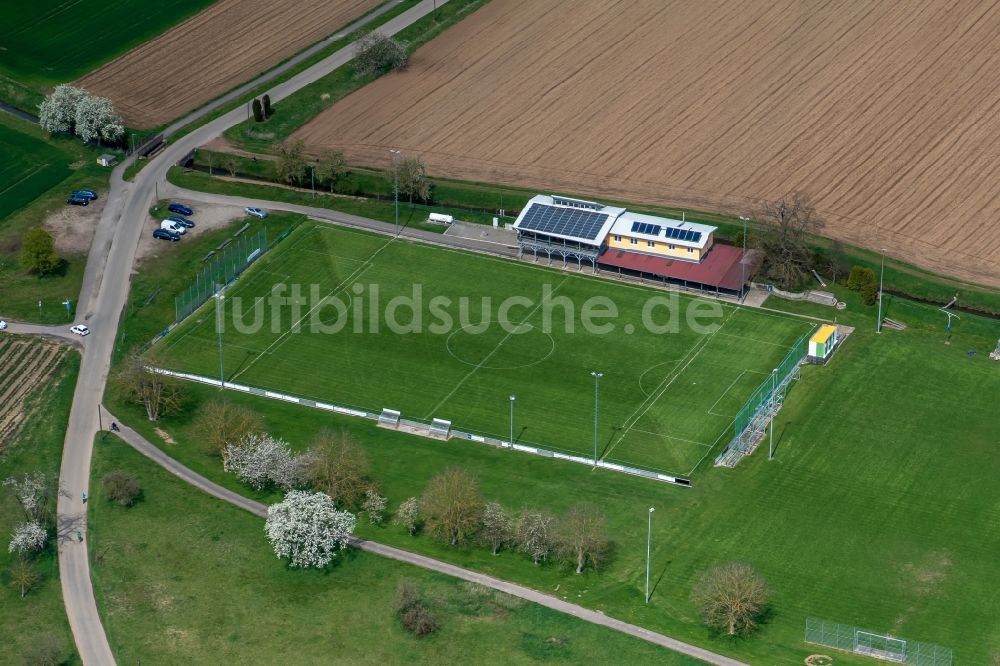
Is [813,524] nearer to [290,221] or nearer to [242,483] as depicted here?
[242,483]

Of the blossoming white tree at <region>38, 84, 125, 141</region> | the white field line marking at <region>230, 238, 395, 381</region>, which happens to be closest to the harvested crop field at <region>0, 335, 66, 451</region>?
the white field line marking at <region>230, 238, 395, 381</region>

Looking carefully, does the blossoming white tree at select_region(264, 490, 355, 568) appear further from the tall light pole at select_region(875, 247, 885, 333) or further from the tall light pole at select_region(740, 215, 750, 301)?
the tall light pole at select_region(875, 247, 885, 333)

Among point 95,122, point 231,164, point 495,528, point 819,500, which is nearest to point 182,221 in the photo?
Answer: point 231,164

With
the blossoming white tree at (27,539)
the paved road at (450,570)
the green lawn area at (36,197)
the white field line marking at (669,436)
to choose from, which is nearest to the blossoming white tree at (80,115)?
the green lawn area at (36,197)

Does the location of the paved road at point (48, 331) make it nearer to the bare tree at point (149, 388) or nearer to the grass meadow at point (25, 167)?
the bare tree at point (149, 388)

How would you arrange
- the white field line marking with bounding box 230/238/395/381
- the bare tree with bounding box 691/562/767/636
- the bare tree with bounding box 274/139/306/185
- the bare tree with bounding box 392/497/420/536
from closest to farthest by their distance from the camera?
the bare tree with bounding box 691/562/767/636
the bare tree with bounding box 392/497/420/536
the white field line marking with bounding box 230/238/395/381
the bare tree with bounding box 274/139/306/185


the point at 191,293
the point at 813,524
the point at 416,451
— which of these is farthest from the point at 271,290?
the point at 813,524
